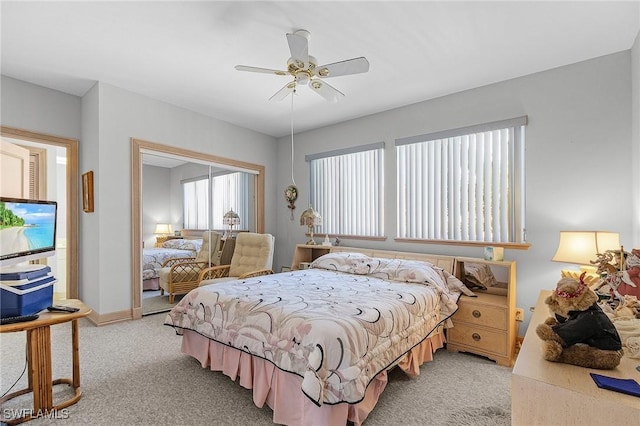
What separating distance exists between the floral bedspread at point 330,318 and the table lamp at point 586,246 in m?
0.94

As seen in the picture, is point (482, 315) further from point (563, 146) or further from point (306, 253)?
point (306, 253)

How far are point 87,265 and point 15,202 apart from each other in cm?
226

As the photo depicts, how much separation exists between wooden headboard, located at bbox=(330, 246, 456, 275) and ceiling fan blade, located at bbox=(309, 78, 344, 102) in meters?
A: 1.99

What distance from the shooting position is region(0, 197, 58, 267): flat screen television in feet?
5.92

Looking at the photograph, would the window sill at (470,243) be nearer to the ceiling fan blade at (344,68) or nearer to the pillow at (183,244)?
the ceiling fan blade at (344,68)

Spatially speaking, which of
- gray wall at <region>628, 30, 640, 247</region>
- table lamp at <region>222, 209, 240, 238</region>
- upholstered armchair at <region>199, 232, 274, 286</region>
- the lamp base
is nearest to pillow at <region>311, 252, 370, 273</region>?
upholstered armchair at <region>199, 232, 274, 286</region>

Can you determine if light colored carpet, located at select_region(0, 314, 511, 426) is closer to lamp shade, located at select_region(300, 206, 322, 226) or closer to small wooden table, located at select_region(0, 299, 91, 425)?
small wooden table, located at select_region(0, 299, 91, 425)

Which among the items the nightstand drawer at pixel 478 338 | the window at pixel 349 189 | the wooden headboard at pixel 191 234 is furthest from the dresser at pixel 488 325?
the wooden headboard at pixel 191 234

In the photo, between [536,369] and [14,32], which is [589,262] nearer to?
[536,369]

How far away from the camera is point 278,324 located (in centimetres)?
190

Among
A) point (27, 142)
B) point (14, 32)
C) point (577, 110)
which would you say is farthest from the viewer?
point (27, 142)

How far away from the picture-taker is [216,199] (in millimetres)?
4625

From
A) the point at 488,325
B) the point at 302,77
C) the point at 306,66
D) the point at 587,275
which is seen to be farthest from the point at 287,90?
the point at 587,275

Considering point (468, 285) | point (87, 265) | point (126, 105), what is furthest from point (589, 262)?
point (87, 265)
